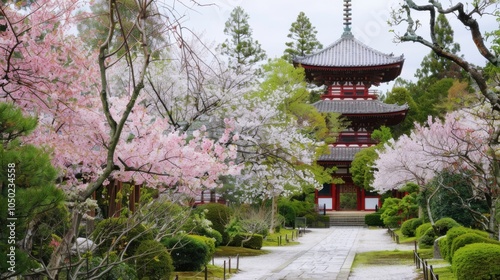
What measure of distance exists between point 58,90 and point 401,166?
20568mm

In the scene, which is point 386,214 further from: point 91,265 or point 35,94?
point 35,94

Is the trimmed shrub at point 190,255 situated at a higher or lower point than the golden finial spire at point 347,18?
lower

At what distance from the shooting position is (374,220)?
45.2 metres

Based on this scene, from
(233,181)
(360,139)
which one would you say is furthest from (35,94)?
(360,139)

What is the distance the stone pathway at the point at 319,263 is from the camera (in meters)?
17.7

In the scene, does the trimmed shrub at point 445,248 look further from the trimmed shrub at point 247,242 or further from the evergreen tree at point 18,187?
the evergreen tree at point 18,187

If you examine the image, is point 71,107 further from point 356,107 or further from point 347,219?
point 356,107

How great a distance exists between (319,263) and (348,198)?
98.6 feet

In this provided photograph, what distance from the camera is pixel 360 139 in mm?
49375

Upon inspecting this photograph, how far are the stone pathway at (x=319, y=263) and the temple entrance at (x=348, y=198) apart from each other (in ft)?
58.9

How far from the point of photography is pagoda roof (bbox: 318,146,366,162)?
157 feet

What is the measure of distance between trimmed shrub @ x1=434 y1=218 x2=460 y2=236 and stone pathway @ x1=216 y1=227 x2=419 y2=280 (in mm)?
2997

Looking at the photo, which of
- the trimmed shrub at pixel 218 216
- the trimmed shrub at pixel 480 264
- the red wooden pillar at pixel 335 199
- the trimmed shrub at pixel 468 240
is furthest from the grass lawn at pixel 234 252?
the red wooden pillar at pixel 335 199

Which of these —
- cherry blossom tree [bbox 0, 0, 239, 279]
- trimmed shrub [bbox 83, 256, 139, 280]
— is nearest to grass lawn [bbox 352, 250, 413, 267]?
trimmed shrub [bbox 83, 256, 139, 280]
